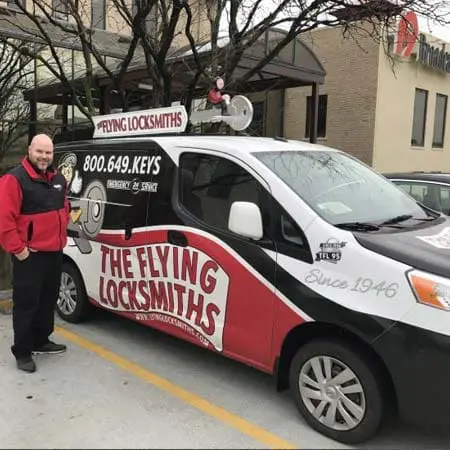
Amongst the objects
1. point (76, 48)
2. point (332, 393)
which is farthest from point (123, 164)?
point (76, 48)

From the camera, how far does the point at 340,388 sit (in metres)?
3.30

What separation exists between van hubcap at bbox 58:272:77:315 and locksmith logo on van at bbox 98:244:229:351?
20.9 inches

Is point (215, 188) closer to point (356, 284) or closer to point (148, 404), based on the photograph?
point (356, 284)

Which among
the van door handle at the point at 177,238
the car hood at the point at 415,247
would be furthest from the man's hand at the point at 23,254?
the car hood at the point at 415,247

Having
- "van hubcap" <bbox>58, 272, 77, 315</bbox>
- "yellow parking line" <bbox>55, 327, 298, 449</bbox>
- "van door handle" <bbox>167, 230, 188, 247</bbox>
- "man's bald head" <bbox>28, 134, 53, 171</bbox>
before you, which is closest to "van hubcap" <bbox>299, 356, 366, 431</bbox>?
"yellow parking line" <bbox>55, 327, 298, 449</bbox>

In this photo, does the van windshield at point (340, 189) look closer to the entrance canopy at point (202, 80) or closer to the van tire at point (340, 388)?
the van tire at point (340, 388)

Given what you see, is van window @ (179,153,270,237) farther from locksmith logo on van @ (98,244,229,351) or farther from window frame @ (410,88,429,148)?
window frame @ (410,88,429,148)

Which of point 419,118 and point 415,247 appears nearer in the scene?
point 415,247

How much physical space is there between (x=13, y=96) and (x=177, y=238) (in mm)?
10935

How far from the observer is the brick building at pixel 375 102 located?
1736 cm

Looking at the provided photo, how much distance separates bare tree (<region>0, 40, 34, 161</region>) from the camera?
12.8 m

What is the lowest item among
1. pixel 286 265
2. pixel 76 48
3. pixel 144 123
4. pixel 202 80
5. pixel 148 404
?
pixel 148 404

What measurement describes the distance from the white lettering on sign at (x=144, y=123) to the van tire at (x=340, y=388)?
7.43 ft

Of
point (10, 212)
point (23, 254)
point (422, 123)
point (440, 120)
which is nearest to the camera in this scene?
point (10, 212)
